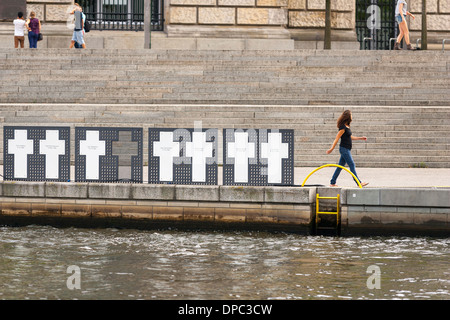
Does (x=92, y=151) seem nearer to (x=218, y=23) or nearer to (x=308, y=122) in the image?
A: (x=308, y=122)

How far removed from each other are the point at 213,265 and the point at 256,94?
36.9ft

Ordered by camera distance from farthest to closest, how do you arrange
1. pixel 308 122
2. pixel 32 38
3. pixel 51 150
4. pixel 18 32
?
pixel 18 32 → pixel 32 38 → pixel 308 122 → pixel 51 150

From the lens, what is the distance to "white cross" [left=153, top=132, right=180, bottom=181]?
16547mm

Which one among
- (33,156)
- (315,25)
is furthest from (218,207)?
(315,25)

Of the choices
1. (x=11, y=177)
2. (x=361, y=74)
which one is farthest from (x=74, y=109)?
(x=361, y=74)

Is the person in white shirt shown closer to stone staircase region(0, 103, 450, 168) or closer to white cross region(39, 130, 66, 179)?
stone staircase region(0, 103, 450, 168)

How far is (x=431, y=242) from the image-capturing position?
15.1 m

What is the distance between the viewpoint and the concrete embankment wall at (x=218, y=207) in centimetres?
1545

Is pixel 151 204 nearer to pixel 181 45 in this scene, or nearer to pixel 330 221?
pixel 330 221

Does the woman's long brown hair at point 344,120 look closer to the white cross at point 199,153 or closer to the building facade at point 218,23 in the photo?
the white cross at point 199,153

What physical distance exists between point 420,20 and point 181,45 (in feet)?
27.9

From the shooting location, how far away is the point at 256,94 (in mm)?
24016

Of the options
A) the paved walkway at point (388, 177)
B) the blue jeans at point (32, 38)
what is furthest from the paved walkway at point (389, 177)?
the blue jeans at point (32, 38)

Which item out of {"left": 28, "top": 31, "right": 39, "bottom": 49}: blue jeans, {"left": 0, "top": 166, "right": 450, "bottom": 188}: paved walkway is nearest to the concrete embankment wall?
{"left": 0, "top": 166, "right": 450, "bottom": 188}: paved walkway
